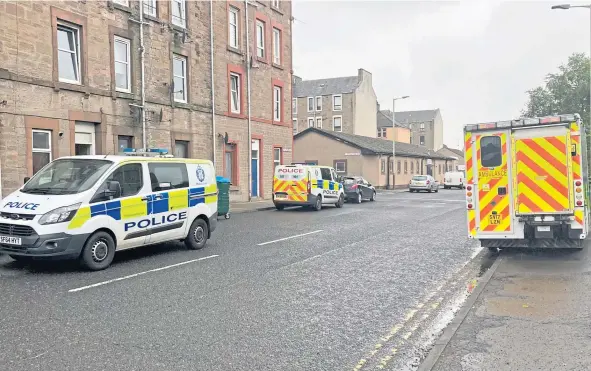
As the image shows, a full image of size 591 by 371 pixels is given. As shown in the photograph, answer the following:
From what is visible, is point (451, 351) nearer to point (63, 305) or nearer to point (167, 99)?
point (63, 305)

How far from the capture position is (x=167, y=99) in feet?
71.2

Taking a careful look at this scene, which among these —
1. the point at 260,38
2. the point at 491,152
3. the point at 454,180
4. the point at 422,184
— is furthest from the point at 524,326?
the point at 454,180

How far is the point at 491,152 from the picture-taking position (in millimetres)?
9828

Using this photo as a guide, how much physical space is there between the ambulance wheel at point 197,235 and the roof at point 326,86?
6217 cm

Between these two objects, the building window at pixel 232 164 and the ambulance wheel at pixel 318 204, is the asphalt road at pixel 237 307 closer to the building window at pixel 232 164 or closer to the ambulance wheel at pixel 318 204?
the ambulance wheel at pixel 318 204

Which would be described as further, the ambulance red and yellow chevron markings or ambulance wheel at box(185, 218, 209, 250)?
ambulance wheel at box(185, 218, 209, 250)

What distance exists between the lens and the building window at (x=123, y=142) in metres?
19.5

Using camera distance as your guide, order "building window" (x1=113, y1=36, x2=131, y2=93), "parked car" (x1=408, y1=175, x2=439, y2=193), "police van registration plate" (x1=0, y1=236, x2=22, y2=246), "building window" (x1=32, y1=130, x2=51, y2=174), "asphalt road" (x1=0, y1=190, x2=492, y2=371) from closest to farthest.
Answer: "asphalt road" (x1=0, y1=190, x2=492, y2=371)
"police van registration plate" (x1=0, y1=236, x2=22, y2=246)
"building window" (x1=32, y1=130, x2=51, y2=174)
"building window" (x1=113, y1=36, x2=131, y2=93)
"parked car" (x1=408, y1=175, x2=439, y2=193)

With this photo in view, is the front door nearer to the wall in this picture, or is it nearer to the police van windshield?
the police van windshield

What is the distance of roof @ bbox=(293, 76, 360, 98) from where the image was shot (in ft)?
237

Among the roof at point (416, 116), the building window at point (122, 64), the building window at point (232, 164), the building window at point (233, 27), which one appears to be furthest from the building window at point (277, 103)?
the roof at point (416, 116)

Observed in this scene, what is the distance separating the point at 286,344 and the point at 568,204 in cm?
662

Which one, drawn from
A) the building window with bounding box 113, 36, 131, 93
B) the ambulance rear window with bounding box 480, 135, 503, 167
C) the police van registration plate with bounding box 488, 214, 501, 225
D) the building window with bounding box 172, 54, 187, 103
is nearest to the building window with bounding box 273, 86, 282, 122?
the building window with bounding box 172, 54, 187, 103

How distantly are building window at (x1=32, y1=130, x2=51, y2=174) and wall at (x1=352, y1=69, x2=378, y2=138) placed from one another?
2256 inches
